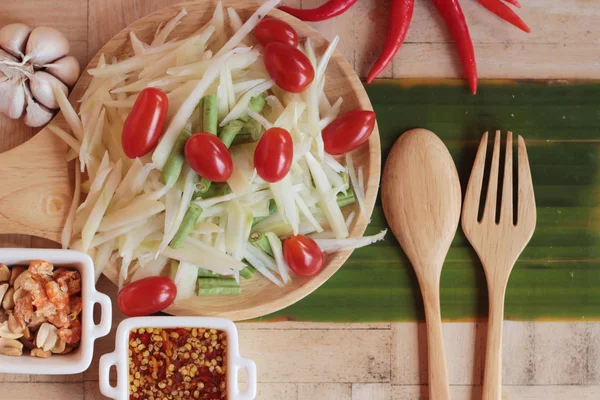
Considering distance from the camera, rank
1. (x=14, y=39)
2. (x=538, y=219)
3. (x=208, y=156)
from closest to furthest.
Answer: (x=208, y=156) → (x=14, y=39) → (x=538, y=219)

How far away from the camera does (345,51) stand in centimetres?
214

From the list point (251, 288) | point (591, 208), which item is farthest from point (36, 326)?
point (591, 208)

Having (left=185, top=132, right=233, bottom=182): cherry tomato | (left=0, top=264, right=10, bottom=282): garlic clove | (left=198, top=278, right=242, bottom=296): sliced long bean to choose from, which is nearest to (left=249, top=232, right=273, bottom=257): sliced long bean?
(left=198, top=278, right=242, bottom=296): sliced long bean

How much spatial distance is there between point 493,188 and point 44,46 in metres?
1.66

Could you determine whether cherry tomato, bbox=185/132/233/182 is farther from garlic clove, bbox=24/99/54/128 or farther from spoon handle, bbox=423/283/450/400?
spoon handle, bbox=423/283/450/400

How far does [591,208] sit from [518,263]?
35 cm

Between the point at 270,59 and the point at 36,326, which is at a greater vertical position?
the point at 270,59

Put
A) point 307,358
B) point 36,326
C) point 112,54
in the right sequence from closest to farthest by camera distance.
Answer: point 36,326 → point 112,54 → point 307,358

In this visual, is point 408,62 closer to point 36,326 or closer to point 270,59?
point 270,59

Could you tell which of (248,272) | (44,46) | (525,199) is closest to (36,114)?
(44,46)

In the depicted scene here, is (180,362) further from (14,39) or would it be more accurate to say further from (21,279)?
(14,39)

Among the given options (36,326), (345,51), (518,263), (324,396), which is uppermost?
(345,51)

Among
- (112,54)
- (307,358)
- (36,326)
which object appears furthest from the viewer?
(307,358)

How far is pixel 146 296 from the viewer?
1.88 meters
